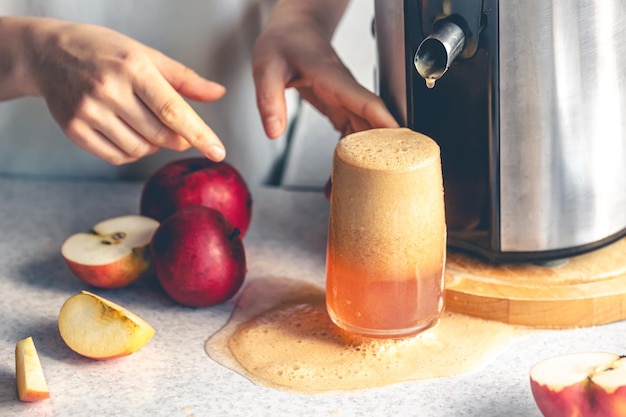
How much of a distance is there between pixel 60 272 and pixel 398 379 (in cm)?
45

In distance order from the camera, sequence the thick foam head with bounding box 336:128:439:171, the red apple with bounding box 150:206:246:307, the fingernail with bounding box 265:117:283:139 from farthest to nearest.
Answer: the fingernail with bounding box 265:117:283:139 < the red apple with bounding box 150:206:246:307 < the thick foam head with bounding box 336:128:439:171

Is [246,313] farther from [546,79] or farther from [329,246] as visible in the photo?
[546,79]

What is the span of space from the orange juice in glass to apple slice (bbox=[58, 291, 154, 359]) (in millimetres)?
200

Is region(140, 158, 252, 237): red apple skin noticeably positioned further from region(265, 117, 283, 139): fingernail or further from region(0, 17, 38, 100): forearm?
region(0, 17, 38, 100): forearm

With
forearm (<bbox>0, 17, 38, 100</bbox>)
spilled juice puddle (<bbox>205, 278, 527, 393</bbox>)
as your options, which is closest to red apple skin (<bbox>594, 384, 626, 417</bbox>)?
spilled juice puddle (<bbox>205, 278, 527, 393</bbox>)

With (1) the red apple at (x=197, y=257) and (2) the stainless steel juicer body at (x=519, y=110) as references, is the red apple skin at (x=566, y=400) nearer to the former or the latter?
(2) the stainless steel juicer body at (x=519, y=110)

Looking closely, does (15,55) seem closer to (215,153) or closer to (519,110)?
(215,153)

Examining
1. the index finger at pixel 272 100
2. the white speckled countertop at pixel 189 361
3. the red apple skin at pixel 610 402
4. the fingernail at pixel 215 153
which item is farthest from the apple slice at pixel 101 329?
the red apple skin at pixel 610 402

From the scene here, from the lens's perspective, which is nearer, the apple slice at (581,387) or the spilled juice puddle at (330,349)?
the apple slice at (581,387)

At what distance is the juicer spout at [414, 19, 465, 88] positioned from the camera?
87 centimetres

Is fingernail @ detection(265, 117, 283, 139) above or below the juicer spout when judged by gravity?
below

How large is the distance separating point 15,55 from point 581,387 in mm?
736

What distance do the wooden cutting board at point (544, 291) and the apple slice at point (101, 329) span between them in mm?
326

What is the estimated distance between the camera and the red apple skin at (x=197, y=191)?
1.12 metres
